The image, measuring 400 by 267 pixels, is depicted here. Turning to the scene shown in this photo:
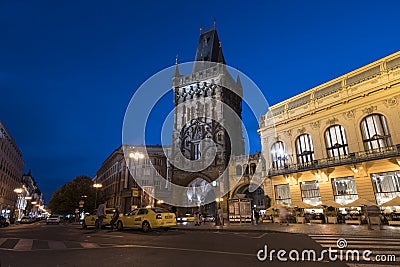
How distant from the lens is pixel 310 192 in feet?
96.0

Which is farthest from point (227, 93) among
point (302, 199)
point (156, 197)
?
point (302, 199)

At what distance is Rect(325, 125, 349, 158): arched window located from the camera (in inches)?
1115

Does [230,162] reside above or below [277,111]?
below

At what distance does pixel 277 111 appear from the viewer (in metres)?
36.3

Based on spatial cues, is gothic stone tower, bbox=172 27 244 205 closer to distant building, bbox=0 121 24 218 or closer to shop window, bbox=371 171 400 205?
shop window, bbox=371 171 400 205

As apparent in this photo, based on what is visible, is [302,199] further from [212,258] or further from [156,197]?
[156,197]

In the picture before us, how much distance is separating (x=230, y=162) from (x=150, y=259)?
133 feet

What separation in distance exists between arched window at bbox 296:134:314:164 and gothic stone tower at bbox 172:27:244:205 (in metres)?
17.3

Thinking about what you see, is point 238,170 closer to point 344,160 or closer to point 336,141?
point 336,141

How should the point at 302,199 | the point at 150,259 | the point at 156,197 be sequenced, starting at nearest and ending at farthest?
the point at 150,259 → the point at 302,199 → the point at 156,197

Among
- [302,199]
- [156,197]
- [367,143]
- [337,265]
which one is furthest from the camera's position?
[156,197]

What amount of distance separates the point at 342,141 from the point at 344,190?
564 cm

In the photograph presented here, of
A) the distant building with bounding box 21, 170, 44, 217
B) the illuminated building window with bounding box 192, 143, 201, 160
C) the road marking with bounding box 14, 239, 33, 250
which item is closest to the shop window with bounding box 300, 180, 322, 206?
the illuminated building window with bounding box 192, 143, 201, 160

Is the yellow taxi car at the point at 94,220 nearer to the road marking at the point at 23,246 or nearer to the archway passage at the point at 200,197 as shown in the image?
the road marking at the point at 23,246
